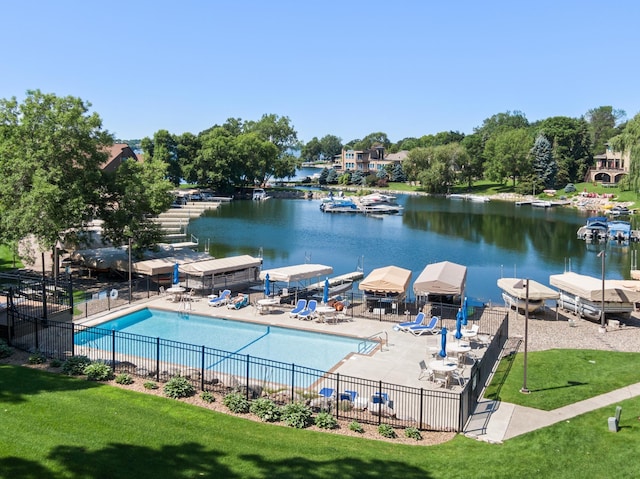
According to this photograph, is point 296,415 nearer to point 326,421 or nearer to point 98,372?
point 326,421

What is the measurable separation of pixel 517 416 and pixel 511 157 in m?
112

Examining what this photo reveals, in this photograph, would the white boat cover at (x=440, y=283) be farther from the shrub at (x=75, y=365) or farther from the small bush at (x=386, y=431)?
the shrub at (x=75, y=365)

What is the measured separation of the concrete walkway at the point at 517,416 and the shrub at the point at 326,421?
3.48 meters

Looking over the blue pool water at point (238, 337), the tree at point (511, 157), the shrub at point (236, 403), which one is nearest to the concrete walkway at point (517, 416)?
the shrub at point (236, 403)

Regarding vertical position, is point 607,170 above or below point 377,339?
above

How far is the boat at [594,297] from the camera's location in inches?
1085

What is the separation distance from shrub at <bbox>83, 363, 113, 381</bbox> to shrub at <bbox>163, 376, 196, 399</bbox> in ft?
6.46

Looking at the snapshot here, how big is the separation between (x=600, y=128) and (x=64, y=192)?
607 ft

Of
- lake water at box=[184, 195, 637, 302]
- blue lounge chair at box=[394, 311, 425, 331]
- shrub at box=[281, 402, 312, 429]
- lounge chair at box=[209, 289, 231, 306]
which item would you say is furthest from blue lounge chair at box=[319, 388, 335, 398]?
lake water at box=[184, 195, 637, 302]

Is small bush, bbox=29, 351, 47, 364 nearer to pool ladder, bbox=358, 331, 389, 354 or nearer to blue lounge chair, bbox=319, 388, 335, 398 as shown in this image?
blue lounge chair, bbox=319, 388, 335, 398

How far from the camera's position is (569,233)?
235 ft

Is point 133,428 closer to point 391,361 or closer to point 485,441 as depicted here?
point 485,441

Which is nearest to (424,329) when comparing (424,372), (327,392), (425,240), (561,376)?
(424,372)

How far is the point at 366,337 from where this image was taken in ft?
78.7
